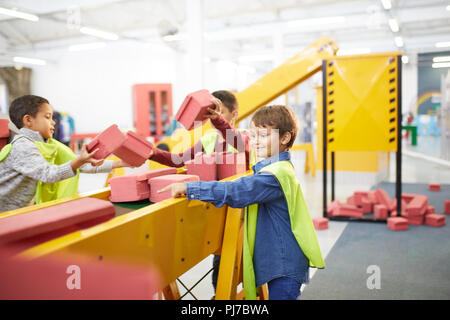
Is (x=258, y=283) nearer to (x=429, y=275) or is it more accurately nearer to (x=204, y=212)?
(x=204, y=212)

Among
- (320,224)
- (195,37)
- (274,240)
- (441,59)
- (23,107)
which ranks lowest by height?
(320,224)

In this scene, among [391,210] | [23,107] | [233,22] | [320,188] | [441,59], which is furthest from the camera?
[441,59]

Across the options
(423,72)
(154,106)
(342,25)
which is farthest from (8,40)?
(423,72)

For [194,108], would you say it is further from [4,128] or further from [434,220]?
[434,220]

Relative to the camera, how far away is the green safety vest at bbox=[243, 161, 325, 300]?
1.67 metres

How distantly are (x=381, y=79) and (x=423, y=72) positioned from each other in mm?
18379

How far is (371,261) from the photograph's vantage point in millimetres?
3486

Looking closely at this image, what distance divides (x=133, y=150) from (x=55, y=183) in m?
0.75

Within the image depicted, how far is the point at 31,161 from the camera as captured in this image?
2059 millimetres

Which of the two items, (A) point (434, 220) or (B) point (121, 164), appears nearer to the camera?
(B) point (121, 164)

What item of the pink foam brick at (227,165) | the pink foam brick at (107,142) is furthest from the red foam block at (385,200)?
the pink foam brick at (107,142)

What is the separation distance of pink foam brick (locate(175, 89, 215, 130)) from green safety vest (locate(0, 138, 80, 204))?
2.89 feet

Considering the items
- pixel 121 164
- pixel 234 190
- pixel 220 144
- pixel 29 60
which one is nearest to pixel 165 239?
pixel 234 190

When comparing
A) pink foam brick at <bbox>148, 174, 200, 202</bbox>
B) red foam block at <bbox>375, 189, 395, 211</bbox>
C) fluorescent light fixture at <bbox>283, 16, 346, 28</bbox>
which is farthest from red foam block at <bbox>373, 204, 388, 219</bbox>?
fluorescent light fixture at <bbox>283, 16, 346, 28</bbox>
